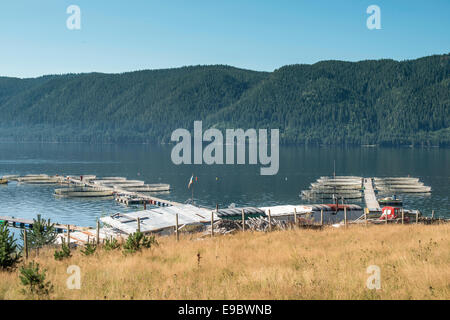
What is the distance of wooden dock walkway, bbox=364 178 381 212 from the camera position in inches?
3858

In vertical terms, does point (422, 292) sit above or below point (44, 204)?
above

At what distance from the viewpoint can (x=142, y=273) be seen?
56.8 ft

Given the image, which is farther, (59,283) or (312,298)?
(59,283)

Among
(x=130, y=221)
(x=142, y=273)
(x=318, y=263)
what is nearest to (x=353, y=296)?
(x=318, y=263)

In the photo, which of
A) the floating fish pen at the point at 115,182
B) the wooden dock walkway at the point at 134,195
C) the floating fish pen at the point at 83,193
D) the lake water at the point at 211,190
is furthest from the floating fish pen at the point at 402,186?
the floating fish pen at the point at 83,193

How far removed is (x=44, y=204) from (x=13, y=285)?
96191 millimetres

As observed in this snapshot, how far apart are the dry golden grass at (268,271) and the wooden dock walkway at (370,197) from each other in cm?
6596

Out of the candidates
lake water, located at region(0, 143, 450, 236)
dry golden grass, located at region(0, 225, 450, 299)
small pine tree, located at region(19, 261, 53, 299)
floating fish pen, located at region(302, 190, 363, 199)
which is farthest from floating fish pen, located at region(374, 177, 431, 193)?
small pine tree, located at region(19, 261, 53, 299)

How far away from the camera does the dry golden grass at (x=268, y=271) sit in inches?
543

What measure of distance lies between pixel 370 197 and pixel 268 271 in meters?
103

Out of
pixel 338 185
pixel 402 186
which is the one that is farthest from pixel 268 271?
pixel 402 186

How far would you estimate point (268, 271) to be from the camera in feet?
53.0

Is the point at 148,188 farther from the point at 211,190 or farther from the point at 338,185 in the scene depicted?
the point at 338,185

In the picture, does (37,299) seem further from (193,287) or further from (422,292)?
(422,292)
